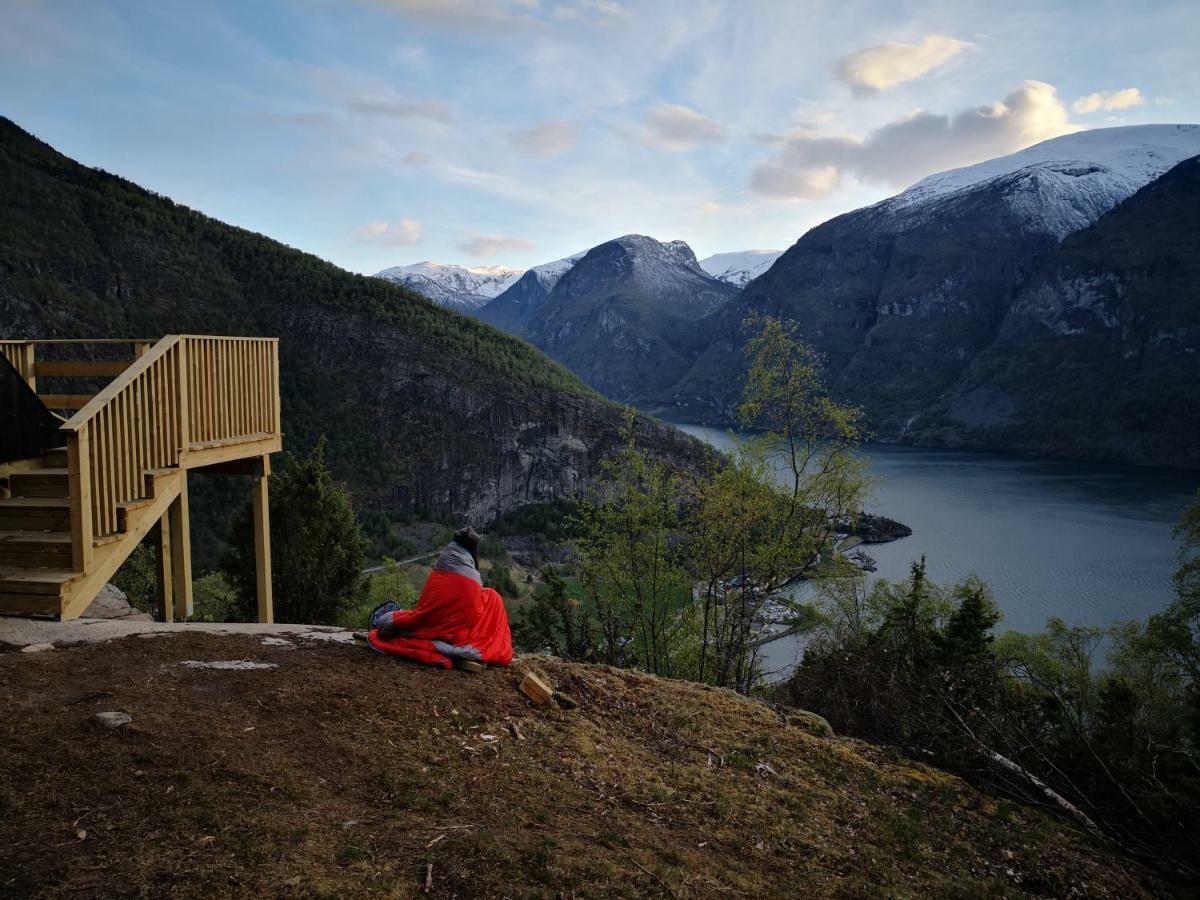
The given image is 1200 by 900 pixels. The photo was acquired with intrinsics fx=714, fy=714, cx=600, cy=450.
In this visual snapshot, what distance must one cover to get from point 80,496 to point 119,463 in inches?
27.0

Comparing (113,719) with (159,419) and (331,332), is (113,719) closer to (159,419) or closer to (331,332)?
(159,419)

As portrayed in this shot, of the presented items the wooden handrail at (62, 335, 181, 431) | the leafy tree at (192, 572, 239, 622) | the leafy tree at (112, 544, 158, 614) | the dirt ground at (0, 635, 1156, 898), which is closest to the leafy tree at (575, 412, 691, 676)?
the leafy tree at (192, 572, 239, 622)

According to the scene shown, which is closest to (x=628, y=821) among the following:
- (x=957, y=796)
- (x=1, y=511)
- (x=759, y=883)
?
(x=759, y=883)

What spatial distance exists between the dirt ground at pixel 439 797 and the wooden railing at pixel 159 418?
4.10 ft

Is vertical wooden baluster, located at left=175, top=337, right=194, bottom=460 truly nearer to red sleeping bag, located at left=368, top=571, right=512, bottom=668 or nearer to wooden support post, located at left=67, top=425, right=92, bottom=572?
wooden support post, located at left=67, top=425, right=92, bottom=572

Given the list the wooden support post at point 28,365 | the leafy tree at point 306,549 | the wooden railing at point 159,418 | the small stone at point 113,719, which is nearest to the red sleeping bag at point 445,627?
the small stone at point 113,719

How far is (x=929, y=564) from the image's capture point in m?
55.0

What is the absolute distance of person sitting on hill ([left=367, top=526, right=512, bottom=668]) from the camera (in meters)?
5.94

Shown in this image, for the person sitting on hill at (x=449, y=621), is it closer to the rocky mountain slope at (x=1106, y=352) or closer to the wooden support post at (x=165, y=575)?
the wooden support post at (x=165, y=575)

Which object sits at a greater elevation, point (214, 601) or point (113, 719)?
point (113, 719)

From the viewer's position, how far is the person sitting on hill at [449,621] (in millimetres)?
5941

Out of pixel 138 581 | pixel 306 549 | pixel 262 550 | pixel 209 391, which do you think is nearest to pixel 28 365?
pixel 209 391

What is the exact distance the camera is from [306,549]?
17531 millimetres

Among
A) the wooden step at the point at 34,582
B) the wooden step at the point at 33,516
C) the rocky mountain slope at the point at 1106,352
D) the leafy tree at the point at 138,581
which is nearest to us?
the wooden step at the point at 34,582
